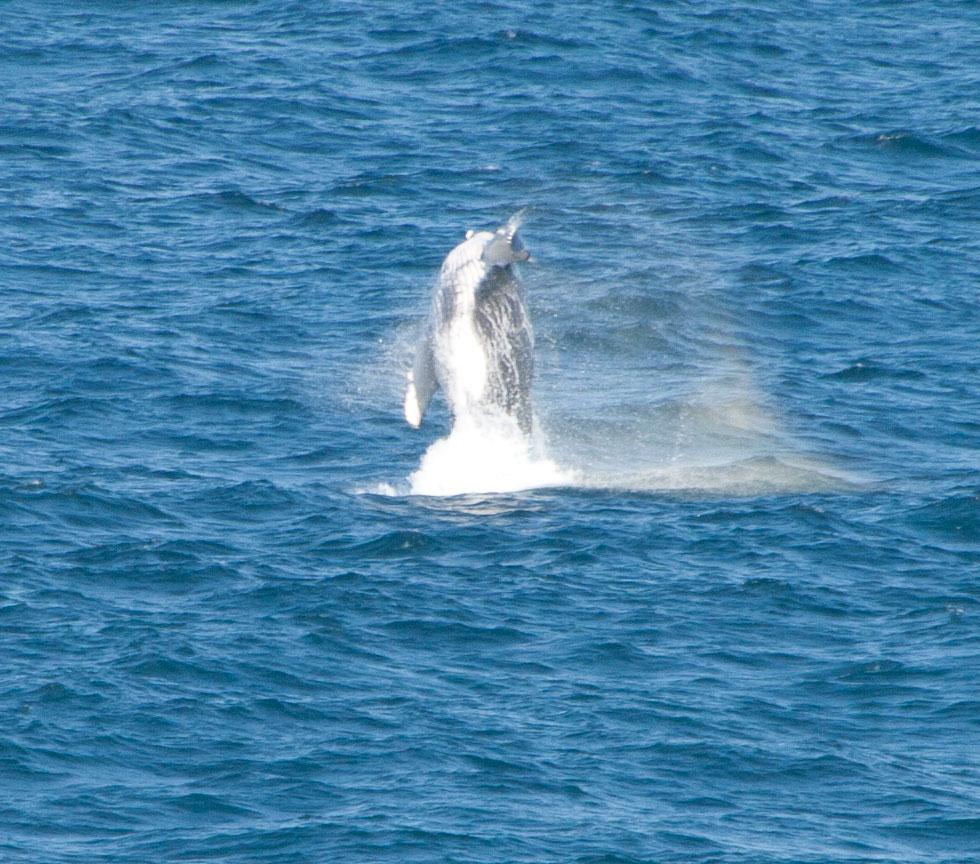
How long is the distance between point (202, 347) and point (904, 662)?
2088 centimetres

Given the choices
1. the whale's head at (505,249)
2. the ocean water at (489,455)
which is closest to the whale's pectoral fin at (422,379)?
the ocean water at (489,455)

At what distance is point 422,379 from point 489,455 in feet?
6.65

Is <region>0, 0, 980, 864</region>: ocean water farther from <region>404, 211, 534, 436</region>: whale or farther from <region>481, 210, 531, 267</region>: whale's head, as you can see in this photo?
<region>481, 210, 531, 267</region>: whale's head

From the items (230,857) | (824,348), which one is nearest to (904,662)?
(230,857)

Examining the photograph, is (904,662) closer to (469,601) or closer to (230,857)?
(469,601)

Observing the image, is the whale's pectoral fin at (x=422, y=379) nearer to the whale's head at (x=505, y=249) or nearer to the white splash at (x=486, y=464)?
the white splash at (x=486, y=464)

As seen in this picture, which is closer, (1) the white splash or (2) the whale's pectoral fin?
(2) the whale's pectoral fin

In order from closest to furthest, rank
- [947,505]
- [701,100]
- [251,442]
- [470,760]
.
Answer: [470,760], [947,505], [251,442], [701,100]

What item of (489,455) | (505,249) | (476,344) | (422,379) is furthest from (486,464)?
(505,249)

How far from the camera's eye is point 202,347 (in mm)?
48500

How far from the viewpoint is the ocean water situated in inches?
1175

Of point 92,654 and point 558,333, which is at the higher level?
point 558,333

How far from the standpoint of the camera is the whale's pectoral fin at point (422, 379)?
4088 centimetres

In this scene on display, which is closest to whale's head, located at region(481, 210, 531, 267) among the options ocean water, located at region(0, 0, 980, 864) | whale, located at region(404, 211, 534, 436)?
whale, located at region(404, 211, 534, 436)
